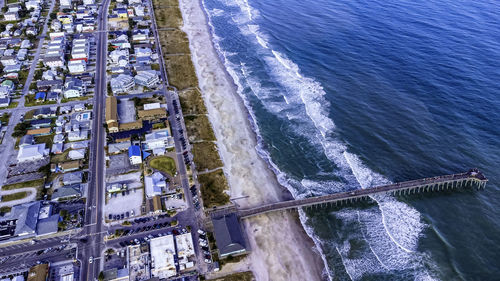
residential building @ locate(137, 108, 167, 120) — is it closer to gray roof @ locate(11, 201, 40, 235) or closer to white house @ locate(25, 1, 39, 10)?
gray roof @ locate(11, 201, 40, 235)

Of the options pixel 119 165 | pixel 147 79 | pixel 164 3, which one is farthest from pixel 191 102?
pixel 164 3

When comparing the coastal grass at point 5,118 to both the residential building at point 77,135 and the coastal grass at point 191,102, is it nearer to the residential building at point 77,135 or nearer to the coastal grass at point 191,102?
the residential building at point 77,135

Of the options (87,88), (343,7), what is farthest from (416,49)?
(87,88)

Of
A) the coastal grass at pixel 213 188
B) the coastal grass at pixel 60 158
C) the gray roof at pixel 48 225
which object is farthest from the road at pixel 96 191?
the coastal grass at pixel 213 188

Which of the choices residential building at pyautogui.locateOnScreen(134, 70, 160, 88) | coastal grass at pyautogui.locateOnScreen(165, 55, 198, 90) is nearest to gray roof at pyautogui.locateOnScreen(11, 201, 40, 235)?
residential building at pyautogui.locateOnScreen(134, 70, 160, 88)

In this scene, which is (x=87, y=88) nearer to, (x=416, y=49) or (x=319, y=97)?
(x=319, y=97)
